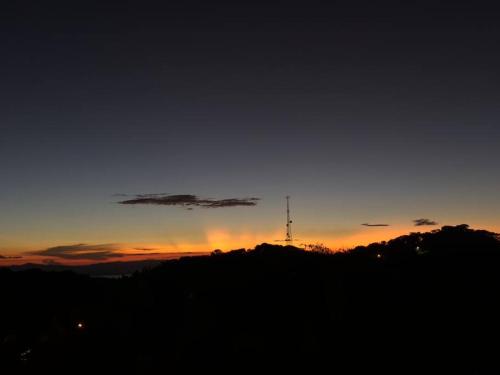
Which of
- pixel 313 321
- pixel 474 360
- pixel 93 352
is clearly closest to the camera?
pixel 474 360

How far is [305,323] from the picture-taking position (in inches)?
1374

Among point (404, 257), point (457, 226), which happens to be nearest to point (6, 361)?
point (404, 257)

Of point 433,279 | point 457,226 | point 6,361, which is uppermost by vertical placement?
point 457,226

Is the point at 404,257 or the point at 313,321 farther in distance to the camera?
the point at 404,257

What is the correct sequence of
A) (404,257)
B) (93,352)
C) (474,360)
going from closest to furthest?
1. (474,360)
2. (93,352)
3. (404,257)

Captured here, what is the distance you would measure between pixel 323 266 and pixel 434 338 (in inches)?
919

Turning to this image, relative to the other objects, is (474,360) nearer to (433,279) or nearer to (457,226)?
(433,279)

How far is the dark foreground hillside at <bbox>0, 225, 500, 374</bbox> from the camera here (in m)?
29.8

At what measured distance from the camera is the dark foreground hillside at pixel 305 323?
1173 inches

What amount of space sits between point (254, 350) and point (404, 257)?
114 feet

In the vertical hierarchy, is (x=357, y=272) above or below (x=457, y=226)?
below

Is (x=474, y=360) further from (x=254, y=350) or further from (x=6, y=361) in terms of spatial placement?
(x=6, y=361)

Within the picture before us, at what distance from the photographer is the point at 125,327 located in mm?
45844

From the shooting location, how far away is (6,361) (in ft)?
160
